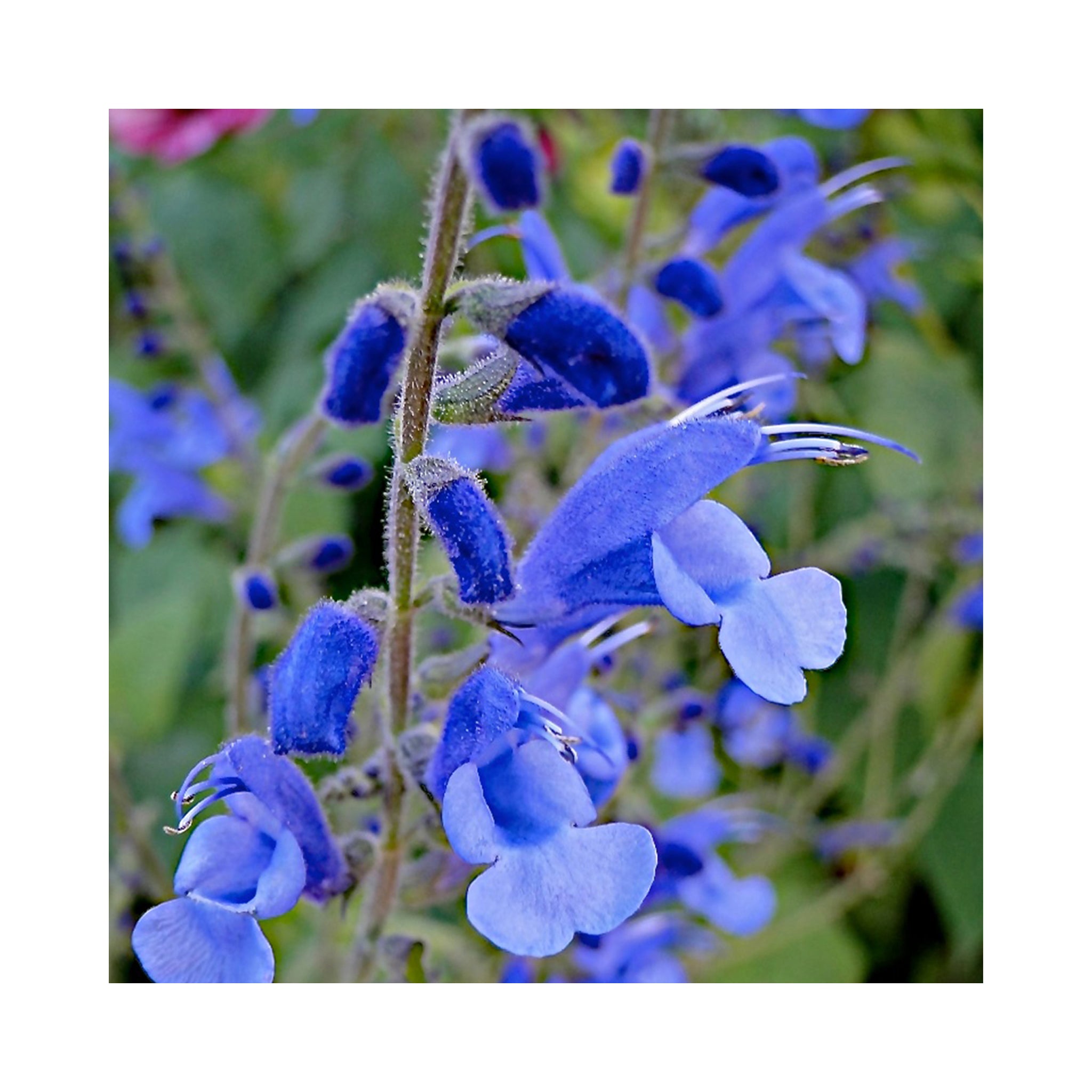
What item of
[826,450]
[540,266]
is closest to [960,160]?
[540,266]

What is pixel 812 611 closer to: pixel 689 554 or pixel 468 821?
pixel 689 554

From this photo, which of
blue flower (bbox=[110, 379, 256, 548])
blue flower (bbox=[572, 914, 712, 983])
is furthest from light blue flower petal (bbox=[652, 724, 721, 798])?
blue flower (bbox=[110, 379, 256, 548])

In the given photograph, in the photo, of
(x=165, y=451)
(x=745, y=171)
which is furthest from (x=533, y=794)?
(x=165, y=451)


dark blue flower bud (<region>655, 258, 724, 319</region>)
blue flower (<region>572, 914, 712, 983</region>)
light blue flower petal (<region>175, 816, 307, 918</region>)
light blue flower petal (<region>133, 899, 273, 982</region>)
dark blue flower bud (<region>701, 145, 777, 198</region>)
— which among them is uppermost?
dark blue flower bud (<region>701, 145, 777, 198</region>)

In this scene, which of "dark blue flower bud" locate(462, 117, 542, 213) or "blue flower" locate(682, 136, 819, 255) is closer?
"dark blue flower bud" locate(462, 117, 542, 213)

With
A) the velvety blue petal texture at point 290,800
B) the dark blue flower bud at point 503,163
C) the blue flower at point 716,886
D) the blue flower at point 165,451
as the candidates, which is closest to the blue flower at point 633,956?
the blue flower at point 716,886

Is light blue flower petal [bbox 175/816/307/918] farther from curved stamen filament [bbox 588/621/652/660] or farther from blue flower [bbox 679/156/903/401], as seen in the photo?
blue flower [bbox 679/156/903/401]
